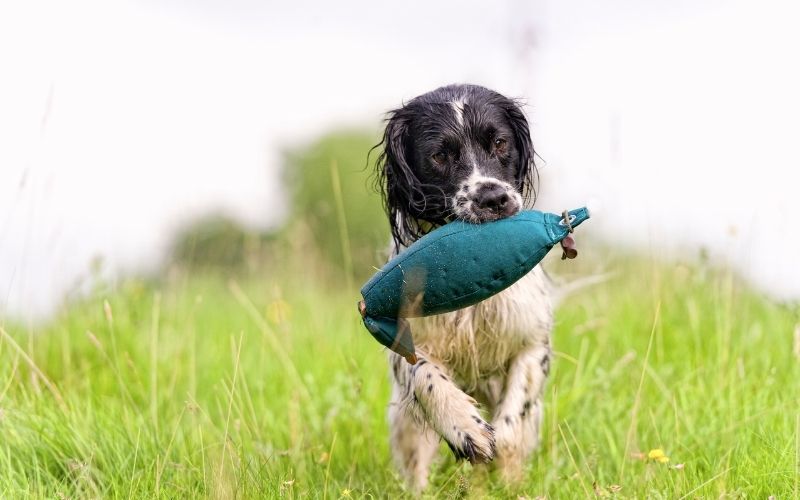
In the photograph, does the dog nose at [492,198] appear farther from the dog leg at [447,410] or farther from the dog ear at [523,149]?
the dog leg at [447,410]

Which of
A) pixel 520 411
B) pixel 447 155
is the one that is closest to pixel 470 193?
pixel 447 155

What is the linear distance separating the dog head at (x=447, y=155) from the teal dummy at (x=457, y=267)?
0.33m

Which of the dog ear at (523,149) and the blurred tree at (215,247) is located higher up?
the dog ear at (523,149)

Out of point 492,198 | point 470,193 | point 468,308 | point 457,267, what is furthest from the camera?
point 468,308

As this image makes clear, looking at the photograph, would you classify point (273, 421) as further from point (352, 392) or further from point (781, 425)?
point (781, 425)

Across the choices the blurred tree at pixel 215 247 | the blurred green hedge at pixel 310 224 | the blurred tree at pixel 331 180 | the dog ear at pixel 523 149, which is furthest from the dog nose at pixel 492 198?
the blurred tree at pixel 331 180

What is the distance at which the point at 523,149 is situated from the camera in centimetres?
415

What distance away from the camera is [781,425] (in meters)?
4.06

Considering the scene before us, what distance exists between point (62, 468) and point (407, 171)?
186cm

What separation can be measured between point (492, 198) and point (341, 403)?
1.80 m

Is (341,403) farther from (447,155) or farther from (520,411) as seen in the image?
(447,155)

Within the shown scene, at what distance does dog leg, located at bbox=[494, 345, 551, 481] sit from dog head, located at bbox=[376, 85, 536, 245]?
708mm

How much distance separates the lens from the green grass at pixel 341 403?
11.7 ft

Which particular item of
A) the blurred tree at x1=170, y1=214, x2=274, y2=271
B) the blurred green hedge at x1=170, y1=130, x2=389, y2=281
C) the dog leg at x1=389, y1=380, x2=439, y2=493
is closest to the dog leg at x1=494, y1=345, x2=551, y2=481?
the dog leg at x1=389, y1=380, x2=439, y2=493
